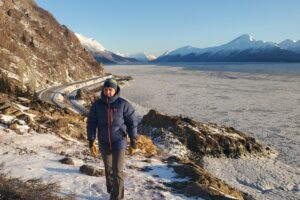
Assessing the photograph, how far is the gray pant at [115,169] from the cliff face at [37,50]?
126 ft

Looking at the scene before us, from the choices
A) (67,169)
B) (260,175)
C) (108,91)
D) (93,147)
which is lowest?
(260,175)

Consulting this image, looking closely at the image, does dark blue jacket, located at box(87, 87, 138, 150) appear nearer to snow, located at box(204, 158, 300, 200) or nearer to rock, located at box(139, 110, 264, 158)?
snow, located at box(204, 158, 300, 200)

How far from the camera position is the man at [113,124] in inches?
302

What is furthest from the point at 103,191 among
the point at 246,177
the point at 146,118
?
the point at 146,118

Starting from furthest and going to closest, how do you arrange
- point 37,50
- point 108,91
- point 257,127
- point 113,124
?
point 37,50, point 257,127, point 113,124, point 108,91

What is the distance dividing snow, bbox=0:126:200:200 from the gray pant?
65 centimetres

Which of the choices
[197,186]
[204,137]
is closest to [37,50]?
[204,137]

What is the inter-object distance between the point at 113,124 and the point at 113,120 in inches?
3.1

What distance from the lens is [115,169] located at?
26.1ft

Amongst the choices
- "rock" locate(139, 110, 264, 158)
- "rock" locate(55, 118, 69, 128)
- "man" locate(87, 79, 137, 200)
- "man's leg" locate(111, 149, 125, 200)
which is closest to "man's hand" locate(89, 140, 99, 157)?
"man" locate(87, 79, 137, 200)

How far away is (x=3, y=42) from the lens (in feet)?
192

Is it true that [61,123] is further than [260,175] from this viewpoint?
No

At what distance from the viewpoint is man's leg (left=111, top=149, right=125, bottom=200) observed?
25.8ft

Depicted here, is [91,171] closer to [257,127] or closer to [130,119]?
[130,119]
